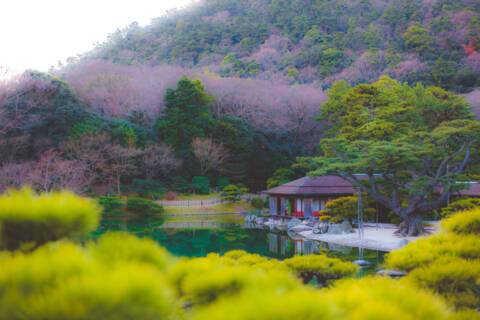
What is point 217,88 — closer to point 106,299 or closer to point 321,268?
point 321,268

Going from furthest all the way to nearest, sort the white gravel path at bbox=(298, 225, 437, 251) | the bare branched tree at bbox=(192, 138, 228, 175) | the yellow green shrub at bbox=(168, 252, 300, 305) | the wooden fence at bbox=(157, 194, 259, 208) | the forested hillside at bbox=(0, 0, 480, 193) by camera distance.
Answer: the bare branched tree at bbox=(192, 138, 228, 175), the wooden fence at bbox=(157, 194, 259, 208), the forested hillside at bbox=(0, 0, 480, 193), the white gravel path at bbox=(298, 225, 437, 251), the yellow green shrub at bbox=(168, 252, 300, 305)

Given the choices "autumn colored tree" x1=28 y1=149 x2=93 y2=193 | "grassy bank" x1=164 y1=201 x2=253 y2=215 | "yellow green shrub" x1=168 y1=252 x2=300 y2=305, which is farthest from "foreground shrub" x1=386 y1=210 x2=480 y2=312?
"grassy bank" x1=164 y1=201 x2=253 y2=215

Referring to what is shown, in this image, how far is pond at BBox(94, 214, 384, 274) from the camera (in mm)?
11907

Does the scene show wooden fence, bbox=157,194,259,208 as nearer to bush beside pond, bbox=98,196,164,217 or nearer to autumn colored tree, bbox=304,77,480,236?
bush beside pond, bbox=98,196,164,217

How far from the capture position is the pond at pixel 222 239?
11907 millimetres

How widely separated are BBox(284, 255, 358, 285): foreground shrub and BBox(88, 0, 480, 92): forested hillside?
2814 centimetres

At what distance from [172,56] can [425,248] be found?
4032cm

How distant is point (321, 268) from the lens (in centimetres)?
438

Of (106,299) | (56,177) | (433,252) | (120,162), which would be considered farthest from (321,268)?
(120,162)

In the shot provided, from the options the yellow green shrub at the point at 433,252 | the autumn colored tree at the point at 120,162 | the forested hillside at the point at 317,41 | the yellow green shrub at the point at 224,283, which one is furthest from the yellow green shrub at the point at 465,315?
the forested hillside at the point at 317,41

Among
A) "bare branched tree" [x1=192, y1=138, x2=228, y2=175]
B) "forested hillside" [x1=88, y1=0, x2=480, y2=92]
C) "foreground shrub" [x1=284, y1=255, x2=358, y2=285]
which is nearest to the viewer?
"foreground shrub" [x1=284, y1=255, x2=358, y2=285]

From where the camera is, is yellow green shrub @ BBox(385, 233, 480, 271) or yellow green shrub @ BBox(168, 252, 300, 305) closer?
yellow green shrub @ BBox(168, 252, 300, 305)

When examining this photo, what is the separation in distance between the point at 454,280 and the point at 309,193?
51.7ft

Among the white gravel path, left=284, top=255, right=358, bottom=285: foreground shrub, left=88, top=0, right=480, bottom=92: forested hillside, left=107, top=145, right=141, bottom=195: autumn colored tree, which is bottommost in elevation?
the white gravel path
